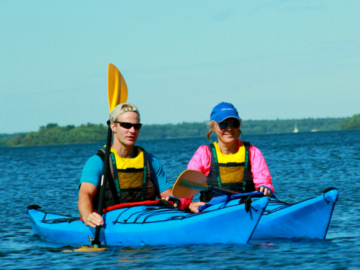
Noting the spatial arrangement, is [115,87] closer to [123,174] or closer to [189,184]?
[123,174]

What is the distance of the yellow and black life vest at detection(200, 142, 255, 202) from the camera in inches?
254

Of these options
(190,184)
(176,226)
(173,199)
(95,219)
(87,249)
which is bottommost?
(87,249)

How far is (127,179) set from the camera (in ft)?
19.7

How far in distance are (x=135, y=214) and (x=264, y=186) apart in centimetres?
162

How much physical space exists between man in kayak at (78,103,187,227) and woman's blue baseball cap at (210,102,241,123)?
93cm

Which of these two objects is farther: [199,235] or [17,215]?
[17,215]

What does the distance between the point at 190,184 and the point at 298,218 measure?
1.45m

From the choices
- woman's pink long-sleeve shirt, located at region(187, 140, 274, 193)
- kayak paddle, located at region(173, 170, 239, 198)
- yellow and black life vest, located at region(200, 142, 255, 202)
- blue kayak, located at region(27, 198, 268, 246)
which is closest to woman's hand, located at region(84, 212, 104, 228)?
blue kayak, located at region(27, 198, 268, 246)

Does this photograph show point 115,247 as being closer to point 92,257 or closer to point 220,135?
point 92,257

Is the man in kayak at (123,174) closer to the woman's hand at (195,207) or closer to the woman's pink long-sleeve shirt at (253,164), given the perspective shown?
the woman's hand at (195,207)

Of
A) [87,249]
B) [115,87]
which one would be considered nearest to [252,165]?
[115,87]

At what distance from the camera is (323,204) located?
6016mm

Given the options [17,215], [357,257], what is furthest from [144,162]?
[17,215]

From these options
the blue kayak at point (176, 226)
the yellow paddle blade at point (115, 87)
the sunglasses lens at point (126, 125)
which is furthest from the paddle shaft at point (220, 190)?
the yellow paddle blade at point (115, 87)
